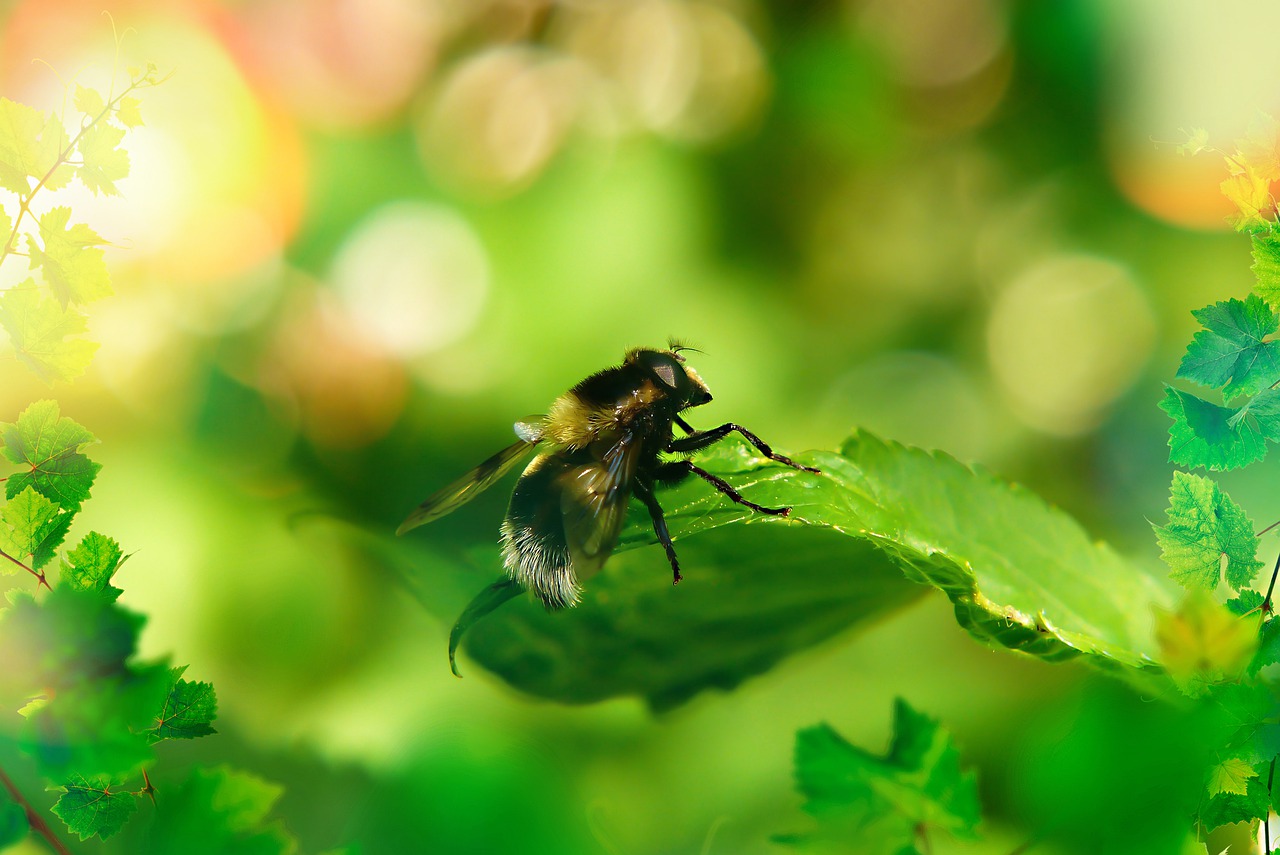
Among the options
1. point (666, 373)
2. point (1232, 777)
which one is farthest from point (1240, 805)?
point (666, 373)

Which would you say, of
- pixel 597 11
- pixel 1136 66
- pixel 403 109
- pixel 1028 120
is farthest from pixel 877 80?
pixel 403 109

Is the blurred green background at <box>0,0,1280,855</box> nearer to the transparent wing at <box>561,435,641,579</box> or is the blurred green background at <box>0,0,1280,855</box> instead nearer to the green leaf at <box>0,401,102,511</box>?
the transparent wing at <box>561,435,641,579</box>

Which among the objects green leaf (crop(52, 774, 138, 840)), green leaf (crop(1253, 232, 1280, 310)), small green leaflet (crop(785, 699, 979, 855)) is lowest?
small green leaflet (crop(785, 699, 979, 855))

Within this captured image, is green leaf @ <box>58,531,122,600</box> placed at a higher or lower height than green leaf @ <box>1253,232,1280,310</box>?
lower

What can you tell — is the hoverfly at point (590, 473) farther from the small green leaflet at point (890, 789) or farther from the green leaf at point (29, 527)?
the green leaf at point (29, 527)

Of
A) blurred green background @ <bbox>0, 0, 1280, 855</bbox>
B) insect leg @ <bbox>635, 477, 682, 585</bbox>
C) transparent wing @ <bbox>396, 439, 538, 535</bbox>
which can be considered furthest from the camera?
blurred green background @ <bbox>0, 0, 1280, 855</bbox>

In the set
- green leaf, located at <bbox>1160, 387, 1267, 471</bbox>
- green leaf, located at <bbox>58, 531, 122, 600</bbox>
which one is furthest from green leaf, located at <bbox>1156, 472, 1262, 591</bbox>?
green leaf, located at <bbox>58, 531, 122, 600</bbox>

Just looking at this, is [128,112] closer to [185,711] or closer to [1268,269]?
[185,711]
